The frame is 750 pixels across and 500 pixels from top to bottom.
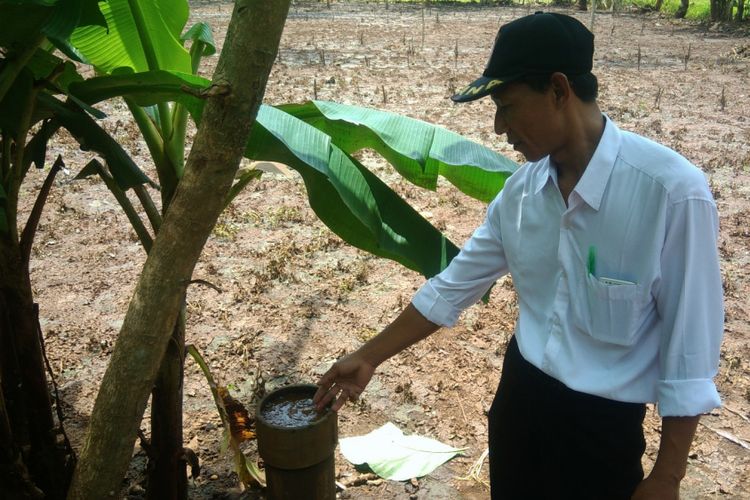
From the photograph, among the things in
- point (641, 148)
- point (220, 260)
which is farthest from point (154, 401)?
point (220, 260)

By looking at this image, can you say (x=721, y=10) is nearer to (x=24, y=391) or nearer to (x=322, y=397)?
(x=322, y=397)

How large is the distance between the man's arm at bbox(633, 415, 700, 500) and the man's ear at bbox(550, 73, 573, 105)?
0.70 m

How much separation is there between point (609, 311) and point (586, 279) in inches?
3.4

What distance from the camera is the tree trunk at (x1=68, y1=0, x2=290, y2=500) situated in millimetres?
1288

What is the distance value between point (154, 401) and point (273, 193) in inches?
138

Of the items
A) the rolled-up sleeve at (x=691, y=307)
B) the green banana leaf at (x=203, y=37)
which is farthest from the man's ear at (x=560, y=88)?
the green banana leaf at (x=203, y=37)

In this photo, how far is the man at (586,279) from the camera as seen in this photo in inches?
54.9

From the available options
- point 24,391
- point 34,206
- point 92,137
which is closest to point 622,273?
point 92,137

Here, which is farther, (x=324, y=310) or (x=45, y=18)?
(x=324, y=310)

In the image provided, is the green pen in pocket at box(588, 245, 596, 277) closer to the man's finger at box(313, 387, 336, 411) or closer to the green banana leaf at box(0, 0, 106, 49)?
the man's finger at box(313, 387, 336, 411)

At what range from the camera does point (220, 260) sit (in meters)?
4.46

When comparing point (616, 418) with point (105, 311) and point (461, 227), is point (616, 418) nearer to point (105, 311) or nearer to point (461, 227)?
point (105, 311)

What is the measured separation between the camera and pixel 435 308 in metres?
1.85

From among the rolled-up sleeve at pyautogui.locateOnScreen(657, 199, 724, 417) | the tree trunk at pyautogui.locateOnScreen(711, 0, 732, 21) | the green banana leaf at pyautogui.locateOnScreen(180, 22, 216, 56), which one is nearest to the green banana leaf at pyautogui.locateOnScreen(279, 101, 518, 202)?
the green banana leaf at pyautogui.locateOnScreen(180, 22, 216, 56)
